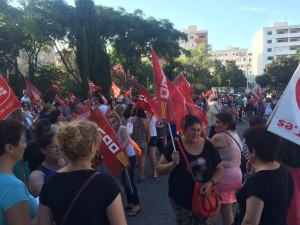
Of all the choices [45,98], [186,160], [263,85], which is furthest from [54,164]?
[263,85]

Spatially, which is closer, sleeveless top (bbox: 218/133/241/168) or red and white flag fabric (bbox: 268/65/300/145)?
red and white flag fabric (bbox: 268/65/300/145)

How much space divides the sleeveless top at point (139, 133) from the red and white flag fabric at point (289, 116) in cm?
522

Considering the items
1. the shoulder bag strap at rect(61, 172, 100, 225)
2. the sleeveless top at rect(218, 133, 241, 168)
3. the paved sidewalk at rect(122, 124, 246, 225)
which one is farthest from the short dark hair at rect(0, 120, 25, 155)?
the paved sidewalk at rect(122, 124, 246, 225)

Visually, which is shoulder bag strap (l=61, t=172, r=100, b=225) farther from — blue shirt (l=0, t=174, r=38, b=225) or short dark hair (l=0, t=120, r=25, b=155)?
short dark hair (l=0, t=120, r=25, b=155)

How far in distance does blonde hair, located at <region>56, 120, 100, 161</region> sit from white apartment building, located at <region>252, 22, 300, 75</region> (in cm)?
11559

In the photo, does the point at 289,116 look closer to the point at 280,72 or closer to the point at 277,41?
the point at 280,72

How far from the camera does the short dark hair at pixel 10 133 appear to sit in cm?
229

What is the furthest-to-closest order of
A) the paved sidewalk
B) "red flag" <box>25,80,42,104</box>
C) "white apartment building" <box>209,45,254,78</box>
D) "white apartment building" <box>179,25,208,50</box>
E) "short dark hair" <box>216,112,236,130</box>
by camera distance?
"white apartment building" <box>209,45,254,78</box> → "white apartment building" <box>179,25,208,50</box> → "red flag" <box>25,80,42,104</box> → the paved sidewalk → "short dark hair" <box>216,112,236,130</box>

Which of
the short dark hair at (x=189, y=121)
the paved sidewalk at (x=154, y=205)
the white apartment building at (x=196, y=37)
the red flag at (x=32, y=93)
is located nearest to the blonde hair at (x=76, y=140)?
the short dark hair at (x=189, y=121)

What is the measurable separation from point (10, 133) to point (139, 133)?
545cm

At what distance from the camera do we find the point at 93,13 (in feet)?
92.7

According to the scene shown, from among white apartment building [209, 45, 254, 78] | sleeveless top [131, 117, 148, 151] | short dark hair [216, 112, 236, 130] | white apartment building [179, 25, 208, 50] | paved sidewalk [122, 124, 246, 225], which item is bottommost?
white apartment building [209, 45, 254, 78]

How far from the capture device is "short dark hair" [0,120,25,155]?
7.50ft

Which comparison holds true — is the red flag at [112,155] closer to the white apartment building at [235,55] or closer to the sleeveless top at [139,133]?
the sleeveless top at [139,133]
